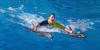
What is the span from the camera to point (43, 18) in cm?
1326

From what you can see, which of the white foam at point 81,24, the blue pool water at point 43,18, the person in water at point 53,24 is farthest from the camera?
the white foam at point 81,24

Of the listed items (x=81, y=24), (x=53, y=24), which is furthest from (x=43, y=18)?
(x=81, y=24)

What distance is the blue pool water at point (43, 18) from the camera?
42.8ft

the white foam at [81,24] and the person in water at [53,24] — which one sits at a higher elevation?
the white foam at [81,24]

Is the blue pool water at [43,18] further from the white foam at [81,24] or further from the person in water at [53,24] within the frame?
the person in water at [53,24]

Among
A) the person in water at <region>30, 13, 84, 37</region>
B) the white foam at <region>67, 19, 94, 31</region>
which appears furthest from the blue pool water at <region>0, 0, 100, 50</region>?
the person in water at <region>30, 13, 84, 37</region>

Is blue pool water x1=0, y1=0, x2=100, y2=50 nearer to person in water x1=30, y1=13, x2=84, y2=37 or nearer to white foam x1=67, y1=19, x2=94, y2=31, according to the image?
white foam x1=67, y1=19, x2=94, y2=31

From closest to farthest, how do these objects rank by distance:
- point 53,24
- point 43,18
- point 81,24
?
point 53,24
point 43,18
point 81,24

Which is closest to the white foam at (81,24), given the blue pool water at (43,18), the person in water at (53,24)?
the blue pool water at (43,18)

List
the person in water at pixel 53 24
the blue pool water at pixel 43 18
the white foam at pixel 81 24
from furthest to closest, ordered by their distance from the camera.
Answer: the white foam at pixel 81 24 → the blue pool water at pixel 43 18 → the person in water at pixel 53 24

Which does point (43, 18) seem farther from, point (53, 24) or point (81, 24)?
point (81, 24)

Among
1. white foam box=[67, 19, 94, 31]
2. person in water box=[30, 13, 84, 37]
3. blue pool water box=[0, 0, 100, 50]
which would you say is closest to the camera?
person in water box=[30, 13, 84, 37]

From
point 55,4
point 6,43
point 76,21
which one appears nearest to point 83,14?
point 76,21

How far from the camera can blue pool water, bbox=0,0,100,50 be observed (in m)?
13.0
